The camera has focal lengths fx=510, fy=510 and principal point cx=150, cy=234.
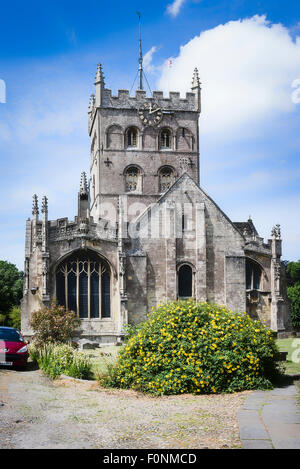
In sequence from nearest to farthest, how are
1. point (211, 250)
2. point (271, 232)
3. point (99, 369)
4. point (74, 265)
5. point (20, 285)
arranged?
point (99, 369), point (74, 265), point (211, 250), point (271, 232), point (20, 285)

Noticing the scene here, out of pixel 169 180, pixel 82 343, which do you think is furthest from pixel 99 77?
pixel 82 343

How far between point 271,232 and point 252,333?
21156 mm

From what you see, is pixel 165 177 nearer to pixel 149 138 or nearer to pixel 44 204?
pixel 149 138

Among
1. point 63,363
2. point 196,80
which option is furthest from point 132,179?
point 63,363

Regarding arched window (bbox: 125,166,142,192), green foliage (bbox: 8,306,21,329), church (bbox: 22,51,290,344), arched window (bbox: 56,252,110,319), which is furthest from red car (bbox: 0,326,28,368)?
green foliage (bbox: 8,306,21,329)

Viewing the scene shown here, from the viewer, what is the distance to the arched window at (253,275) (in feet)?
106

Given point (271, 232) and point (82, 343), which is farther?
point (271, 232)

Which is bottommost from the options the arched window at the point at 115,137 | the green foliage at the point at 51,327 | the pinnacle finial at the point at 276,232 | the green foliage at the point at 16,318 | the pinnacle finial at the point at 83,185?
the green foliage at the point at 16,318

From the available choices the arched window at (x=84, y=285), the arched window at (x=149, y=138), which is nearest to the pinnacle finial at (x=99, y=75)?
the arched window at (x=149, y=138)

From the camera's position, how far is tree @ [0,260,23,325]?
5529 centimetres

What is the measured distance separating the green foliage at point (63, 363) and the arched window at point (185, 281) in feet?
46.2

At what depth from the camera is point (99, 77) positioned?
1576 inches

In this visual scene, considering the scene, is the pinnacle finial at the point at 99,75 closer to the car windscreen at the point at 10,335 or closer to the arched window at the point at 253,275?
the arched window at the point at 253,275
